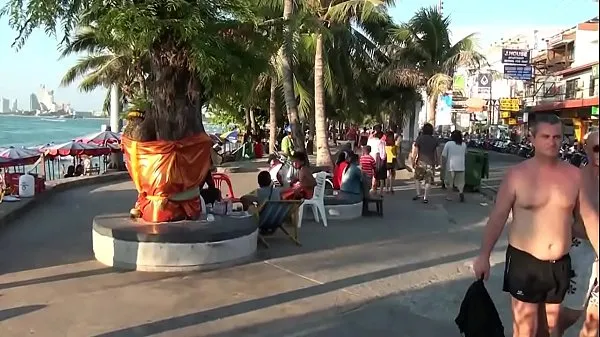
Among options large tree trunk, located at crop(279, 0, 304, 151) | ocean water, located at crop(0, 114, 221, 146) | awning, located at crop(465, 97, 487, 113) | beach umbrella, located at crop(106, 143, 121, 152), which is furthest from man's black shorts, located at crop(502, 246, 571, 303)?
awning, located at crop(465, 97, 487, 113)

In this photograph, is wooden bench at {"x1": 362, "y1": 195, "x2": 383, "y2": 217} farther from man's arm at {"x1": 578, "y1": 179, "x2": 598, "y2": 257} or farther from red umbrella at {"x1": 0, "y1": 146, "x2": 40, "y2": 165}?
red umbrella at {"x1": 0, "y1": 146, "x2": 40, "y2": 165}

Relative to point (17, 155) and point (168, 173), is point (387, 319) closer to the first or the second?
point (168, 173)

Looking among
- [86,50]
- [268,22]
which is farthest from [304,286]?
[86,50]

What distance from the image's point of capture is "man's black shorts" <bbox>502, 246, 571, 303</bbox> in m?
4.00

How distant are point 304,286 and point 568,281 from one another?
122 inches

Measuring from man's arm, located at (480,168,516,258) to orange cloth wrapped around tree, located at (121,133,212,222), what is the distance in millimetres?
4481

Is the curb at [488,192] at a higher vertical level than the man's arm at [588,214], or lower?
lower

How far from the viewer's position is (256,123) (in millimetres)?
41969

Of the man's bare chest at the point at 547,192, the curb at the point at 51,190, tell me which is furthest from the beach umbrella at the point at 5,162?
the man's bare chest at the point at 547,192

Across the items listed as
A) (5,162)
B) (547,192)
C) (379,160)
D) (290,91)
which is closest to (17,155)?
(5,162)

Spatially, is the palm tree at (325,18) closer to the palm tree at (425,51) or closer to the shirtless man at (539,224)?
the palm tree at (425,51)

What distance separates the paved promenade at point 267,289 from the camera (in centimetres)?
543

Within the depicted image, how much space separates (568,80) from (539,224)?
45.2 metres

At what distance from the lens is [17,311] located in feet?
18.7
